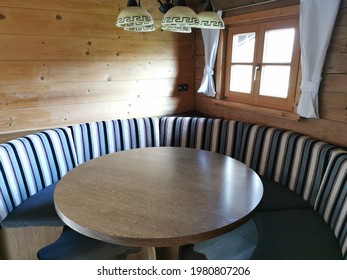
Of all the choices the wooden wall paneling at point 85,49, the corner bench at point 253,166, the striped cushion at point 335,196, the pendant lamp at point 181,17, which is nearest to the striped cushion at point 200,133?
the corner bench at point 253,166

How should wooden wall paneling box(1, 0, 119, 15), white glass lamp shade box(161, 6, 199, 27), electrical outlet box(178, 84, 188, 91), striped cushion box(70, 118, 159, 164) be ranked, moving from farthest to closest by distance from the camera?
electrical outlet box(178, 84, 188, 91), striped cushion box(70, 118, 159, 164), wooden wall paneling box(1, 0, 119, 15), white glass lamp shade box(161, 6, 199, 27)

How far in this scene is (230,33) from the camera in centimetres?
265

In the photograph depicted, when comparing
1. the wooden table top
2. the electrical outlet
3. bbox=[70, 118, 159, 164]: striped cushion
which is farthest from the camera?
the electrical outlet

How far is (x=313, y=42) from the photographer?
6.10ft

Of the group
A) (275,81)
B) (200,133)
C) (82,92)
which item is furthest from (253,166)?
(82,92)

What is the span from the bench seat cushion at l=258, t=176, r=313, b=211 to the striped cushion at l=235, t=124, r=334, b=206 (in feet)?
0.19

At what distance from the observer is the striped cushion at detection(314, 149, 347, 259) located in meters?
1.44

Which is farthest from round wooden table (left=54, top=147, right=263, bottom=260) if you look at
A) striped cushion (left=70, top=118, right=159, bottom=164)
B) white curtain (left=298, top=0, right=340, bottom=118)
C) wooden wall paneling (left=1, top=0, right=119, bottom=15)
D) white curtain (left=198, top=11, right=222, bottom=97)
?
wooden wall paneling (left=1, top=0, right=119, bottom=15)

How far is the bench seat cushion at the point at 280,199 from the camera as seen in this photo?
1.77 metres

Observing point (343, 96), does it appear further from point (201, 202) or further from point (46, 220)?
point (46, 220)

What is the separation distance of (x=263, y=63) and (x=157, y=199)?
1697mm

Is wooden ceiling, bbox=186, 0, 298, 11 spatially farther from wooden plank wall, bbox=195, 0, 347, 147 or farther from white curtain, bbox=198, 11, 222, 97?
wooden plank wall, bbox=195, 0, 347, 147

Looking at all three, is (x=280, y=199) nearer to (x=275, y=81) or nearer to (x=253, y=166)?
(x=253, y=166)

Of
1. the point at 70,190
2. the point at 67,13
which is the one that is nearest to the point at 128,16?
the point at 70,190
